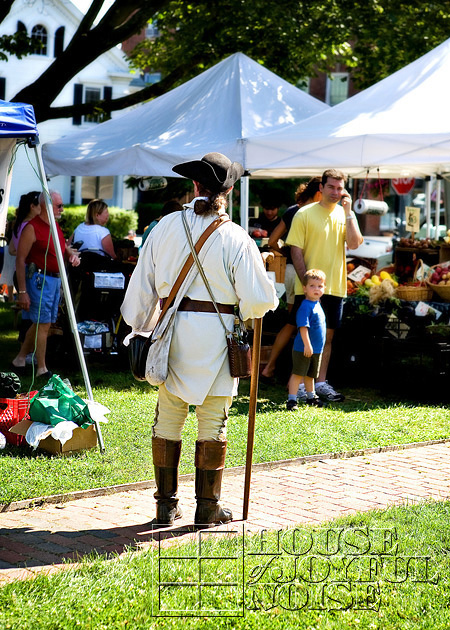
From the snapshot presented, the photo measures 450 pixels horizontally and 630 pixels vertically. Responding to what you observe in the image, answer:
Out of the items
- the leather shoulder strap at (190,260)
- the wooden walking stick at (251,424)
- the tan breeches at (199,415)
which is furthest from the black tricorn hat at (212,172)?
the tan breeches at (199,415)

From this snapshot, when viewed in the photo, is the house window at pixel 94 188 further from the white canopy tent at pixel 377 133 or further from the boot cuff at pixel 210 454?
the boot cuff at pixel 210 454

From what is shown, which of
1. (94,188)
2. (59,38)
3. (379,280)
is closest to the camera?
(379,280)

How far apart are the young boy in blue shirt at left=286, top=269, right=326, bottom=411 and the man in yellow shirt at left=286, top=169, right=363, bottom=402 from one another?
0.45 metres

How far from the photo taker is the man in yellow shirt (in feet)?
28.9

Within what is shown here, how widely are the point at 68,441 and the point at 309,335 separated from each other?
281 cm

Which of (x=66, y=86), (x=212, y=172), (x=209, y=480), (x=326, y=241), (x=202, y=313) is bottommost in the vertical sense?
(x=209, y=480)

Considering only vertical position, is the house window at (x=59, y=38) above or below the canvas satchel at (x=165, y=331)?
above

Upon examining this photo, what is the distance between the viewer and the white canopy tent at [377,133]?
9.21 m

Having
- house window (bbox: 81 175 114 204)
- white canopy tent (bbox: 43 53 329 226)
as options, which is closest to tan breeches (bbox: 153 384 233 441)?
white canopy tent (bbox: 43 53 329 226)

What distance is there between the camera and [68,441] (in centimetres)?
638

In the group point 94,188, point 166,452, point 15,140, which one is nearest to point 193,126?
point 15,140

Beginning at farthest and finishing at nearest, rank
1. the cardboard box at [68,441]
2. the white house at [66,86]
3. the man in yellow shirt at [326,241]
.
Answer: the white house at [66,86] < the man in yellow shirt at [326,241] < the cardboard box at [68,441]

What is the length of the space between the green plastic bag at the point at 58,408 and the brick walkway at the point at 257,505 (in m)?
1.00

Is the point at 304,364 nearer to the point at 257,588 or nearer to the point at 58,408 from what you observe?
the point at 58,408
